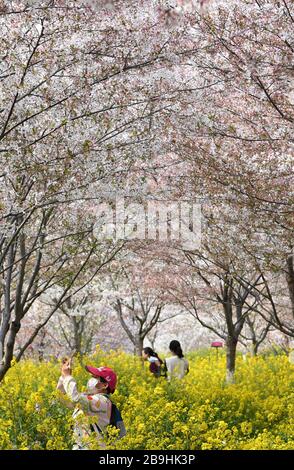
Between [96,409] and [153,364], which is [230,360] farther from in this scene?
[96,409]

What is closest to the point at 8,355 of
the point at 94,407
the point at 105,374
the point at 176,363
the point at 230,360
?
the point at 105,374

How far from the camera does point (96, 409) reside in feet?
24.2

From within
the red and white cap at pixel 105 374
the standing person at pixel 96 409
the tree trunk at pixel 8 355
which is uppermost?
the tree trunk at pixel 8 355

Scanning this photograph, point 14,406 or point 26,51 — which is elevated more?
point 26,51

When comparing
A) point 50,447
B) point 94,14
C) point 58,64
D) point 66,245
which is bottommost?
point 50,447

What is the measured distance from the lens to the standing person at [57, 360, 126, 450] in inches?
271

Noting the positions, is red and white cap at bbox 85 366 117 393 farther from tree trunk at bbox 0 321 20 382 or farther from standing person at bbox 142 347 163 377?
standing person at bbox 142 347 163 377

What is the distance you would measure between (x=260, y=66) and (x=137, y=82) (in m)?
1.26

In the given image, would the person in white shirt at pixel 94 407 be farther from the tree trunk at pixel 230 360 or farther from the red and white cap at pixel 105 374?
the tree trunk at pixel 230 360

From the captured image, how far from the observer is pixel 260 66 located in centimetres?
763

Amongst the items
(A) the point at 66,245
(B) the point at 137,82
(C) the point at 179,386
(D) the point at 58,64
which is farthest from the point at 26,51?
(C) the point at 179,386

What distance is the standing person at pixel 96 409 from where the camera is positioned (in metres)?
6.88

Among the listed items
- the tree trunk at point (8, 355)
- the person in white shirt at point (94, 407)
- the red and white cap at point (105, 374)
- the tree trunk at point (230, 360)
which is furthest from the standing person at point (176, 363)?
the red and white cap at point (105, 374)

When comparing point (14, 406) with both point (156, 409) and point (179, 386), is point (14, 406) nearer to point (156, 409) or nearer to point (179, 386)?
point (156, 409)
